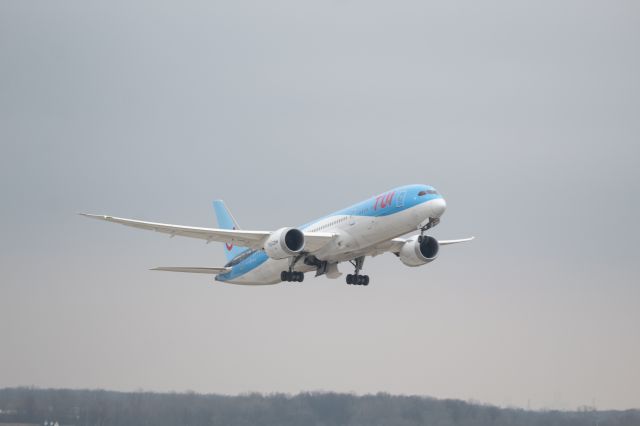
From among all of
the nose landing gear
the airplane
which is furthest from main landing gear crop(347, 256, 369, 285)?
the nose landing gear

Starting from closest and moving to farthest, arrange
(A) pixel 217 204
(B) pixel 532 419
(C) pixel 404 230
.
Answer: (C) pixel 404 230 → (B) pixel 532 419 → (A) pixel 217 204

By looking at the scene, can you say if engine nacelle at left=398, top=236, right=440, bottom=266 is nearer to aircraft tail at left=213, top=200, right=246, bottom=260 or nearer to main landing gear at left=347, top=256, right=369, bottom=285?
main landing gear at left=347, top=256, right=369, bottom=285

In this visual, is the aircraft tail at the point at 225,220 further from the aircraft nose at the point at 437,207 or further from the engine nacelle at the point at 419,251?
the aircraft nose at the point at 437,207

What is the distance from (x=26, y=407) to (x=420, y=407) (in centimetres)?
2332

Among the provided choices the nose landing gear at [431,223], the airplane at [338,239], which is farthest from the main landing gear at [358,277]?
the nose landing gear at [431,223]

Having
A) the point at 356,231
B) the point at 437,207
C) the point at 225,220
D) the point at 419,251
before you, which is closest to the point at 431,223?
the point at 437,207

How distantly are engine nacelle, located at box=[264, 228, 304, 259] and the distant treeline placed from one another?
Result: 12.7m

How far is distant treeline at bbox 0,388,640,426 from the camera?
76.9m

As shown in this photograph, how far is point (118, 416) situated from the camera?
3022 inches

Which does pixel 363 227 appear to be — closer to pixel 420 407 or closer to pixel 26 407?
pixel 420 407

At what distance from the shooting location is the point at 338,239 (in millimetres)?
71750

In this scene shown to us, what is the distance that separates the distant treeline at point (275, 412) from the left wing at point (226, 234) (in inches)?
430

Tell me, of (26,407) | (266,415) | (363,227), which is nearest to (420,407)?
(266,415)

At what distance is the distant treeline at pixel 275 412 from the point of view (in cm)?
7694
